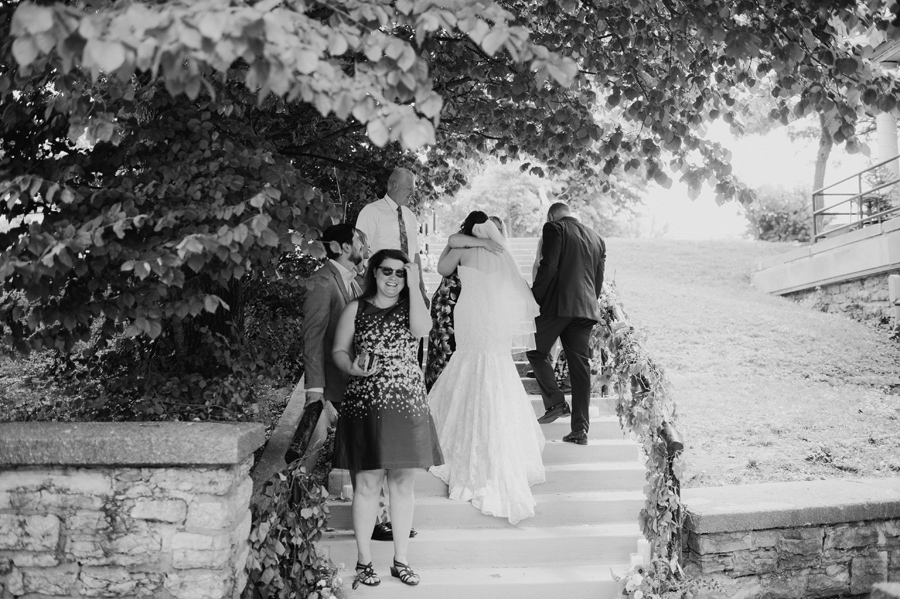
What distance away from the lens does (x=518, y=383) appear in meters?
5.67

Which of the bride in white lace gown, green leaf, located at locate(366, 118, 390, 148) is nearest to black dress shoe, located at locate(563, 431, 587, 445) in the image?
the bride in white lace gown

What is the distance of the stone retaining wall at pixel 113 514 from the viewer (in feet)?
12.7

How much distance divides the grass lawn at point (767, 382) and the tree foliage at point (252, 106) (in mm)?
2896

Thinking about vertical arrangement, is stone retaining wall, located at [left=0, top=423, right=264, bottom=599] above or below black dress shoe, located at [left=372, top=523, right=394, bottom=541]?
above

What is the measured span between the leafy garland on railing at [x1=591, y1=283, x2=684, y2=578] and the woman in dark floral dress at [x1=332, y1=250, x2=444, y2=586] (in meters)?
1.54

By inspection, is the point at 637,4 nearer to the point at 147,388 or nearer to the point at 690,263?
the point at 147,388

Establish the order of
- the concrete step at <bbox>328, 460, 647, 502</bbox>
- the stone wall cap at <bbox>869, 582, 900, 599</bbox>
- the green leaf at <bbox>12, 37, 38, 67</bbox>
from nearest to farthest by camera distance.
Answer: the green leaf at <bbox>12, 37, 38, 67</bbox> → the stone wall cap at <bbox>869, 582, 900, 599</bbox> → the concrete step at <bbox>328, 460, 647, 502</bbox>

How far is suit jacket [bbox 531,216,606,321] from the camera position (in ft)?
20.6

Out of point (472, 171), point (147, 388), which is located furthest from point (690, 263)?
point (147, 388)

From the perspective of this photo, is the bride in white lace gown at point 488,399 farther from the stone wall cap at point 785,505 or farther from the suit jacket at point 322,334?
the stone wall cap at point 785,505

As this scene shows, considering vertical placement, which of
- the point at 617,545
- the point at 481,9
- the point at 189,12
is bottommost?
the point at 617,545

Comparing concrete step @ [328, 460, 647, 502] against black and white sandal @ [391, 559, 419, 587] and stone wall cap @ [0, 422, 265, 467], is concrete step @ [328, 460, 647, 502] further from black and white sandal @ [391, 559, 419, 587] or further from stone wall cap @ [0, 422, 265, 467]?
stone wall cap @ [0, 422, 265, 467]

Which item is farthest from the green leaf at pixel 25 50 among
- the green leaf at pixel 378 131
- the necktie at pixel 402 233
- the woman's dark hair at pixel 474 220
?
the woman's dark hair at pixel 474 220

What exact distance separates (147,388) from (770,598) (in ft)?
15.6
